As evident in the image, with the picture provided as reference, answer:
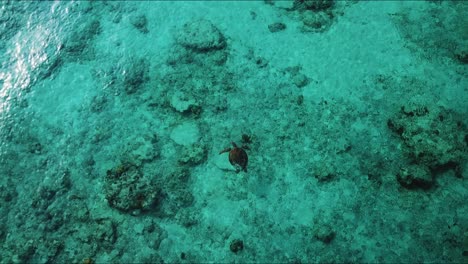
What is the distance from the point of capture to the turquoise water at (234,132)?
3223 mm

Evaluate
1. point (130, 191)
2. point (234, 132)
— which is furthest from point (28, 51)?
point (234, 132)

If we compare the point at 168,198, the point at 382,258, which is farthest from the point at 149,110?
the point at 382,258

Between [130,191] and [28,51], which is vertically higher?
[28,51]

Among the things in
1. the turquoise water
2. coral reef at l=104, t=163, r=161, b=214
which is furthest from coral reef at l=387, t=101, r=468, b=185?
coral reef at l=104, t=163, r=161, b=214

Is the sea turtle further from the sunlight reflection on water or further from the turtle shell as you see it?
the sunlight reflection on water

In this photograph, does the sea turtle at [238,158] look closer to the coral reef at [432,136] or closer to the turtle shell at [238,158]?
the turtle shell at [238,158]

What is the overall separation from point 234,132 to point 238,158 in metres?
0.36

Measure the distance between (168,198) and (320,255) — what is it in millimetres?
1535

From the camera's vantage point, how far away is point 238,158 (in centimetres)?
356

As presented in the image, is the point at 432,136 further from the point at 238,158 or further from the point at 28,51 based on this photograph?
the point at 28,51

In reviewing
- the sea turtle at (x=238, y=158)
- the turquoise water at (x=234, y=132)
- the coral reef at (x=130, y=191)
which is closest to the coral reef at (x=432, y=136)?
the turquoise water at (x=234, y=132)

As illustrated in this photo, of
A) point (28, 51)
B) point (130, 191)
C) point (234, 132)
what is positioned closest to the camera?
point (130, 191)

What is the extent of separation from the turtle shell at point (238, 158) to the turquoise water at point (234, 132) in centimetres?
2

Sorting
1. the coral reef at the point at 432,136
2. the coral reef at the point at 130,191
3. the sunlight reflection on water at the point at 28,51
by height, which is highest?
the sunlight reflection on water at the point at 28,51
